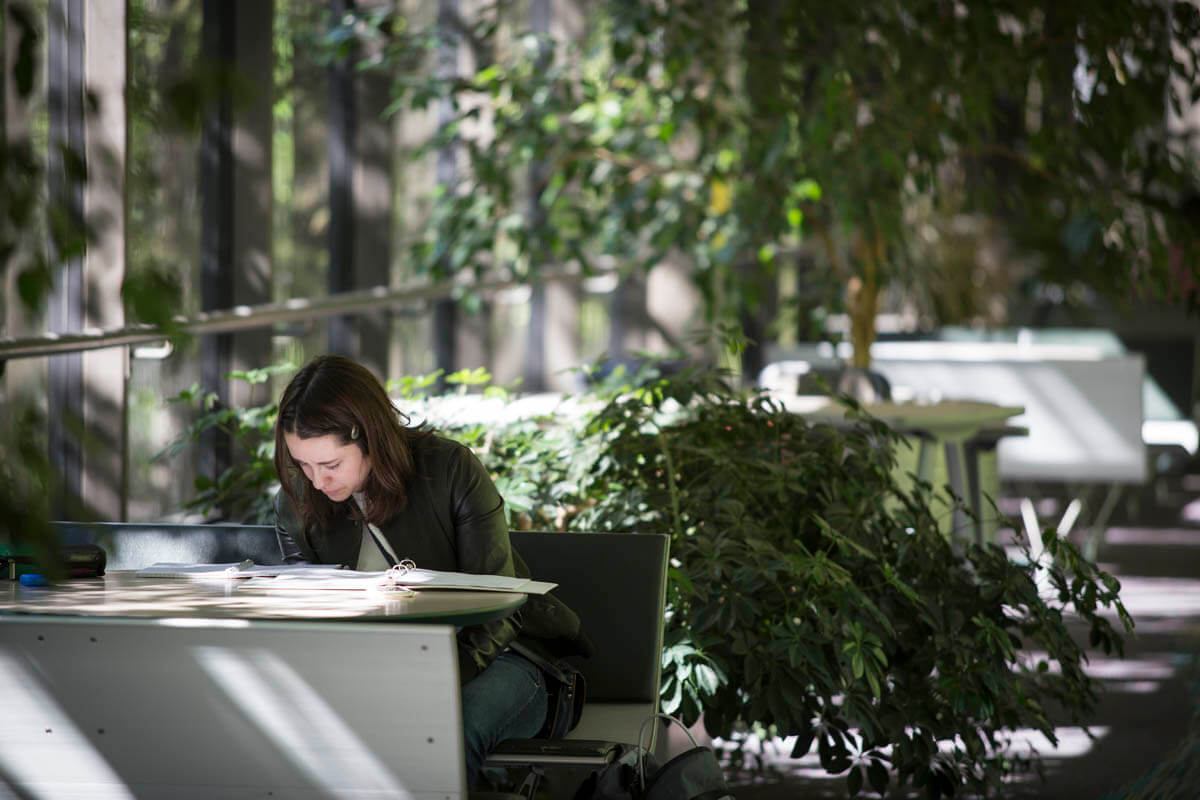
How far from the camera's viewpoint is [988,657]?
3105 millimetres

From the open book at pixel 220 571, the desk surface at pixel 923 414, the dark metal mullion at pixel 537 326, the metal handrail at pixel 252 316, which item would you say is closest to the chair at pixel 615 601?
the open book at pixel 220 571

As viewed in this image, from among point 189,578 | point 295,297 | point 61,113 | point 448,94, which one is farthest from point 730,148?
point 189,578

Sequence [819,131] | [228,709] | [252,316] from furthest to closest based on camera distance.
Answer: [819,131] → [252,316] → [228,709]

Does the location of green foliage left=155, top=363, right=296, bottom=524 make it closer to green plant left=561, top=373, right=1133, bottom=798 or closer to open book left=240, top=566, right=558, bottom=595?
green plant left=561, top=373, right=1133, bottom=798

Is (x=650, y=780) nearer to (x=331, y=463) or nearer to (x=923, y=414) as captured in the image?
(x=331, y=463)

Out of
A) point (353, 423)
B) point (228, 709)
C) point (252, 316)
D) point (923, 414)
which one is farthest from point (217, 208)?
point (228, 709)

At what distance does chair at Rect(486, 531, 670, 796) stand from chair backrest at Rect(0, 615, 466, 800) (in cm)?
84

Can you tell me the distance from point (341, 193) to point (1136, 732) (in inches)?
140

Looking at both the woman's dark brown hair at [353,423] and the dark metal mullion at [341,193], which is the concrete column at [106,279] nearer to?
the woman's dark brown hair at [353,423]

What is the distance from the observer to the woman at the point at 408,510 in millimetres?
2518

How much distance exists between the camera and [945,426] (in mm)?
4973

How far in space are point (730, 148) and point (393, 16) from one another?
4.81ft

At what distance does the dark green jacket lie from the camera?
252cm

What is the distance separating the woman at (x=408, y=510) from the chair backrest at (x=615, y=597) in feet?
0.41
